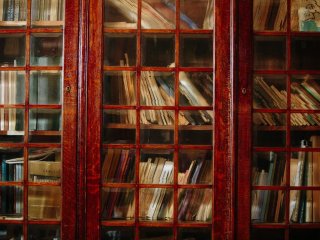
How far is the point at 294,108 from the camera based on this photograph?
68.2 inches

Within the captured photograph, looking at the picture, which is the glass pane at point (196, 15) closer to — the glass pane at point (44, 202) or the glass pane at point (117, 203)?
the glass pane at point (117, 203)

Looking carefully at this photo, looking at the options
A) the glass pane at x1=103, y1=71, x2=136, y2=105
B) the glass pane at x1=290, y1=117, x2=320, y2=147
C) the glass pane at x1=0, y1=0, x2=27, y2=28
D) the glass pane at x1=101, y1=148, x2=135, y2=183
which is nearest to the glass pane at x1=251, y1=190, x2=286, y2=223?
the glass pane at x1=290, y1=117, x2=320, y2=147

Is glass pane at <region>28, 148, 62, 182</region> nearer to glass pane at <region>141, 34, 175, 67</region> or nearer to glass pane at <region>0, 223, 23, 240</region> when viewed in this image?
glass pane at <region>0, 223, 23, 240</region>

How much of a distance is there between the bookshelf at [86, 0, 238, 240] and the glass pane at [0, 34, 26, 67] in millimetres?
362

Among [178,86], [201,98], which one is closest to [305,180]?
[201,98]

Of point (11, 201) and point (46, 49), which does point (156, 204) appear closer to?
point (11, 201)

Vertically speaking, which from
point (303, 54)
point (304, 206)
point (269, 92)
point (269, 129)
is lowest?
point (304, 206)

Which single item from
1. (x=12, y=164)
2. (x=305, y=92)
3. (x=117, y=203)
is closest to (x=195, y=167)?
(x=117, y=203)

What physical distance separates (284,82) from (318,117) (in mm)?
242

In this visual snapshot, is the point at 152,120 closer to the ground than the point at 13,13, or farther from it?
closer to the ground

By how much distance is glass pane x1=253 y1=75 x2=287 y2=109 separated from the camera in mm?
1736

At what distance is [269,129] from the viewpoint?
173 cm

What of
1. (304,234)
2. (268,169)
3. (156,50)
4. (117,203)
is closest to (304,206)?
(304,234)

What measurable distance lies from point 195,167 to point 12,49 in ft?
3.63
